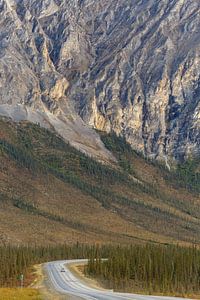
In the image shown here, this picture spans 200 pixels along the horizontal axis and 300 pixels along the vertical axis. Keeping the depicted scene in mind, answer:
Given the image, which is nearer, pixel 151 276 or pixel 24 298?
pixel 24 298

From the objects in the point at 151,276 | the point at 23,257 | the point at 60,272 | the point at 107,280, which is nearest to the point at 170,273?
the point at 151,276

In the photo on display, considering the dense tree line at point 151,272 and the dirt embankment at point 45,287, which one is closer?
the dirt embankment at point 45,287

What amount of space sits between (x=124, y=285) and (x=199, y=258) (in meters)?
24.4

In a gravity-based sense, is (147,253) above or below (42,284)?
above

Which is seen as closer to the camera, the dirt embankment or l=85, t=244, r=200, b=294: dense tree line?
the dirt embankment

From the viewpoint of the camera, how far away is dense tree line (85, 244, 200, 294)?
10788 centimetres

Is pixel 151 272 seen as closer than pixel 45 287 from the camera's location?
No

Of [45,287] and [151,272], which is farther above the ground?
[151,272]

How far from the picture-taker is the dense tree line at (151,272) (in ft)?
354

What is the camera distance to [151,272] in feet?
384

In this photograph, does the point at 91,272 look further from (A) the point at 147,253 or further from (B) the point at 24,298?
(B) the point at 24,298

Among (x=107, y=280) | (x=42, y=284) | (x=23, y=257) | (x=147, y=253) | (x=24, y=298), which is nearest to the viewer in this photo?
(x=24, y=298)

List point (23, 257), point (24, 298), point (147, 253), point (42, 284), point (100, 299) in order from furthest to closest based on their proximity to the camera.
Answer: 1. point (23, 257)
2. point (147, 253)
3. point (42, 284)
4. point (24, 298)
5. point (100, 299)

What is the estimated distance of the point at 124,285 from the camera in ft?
348
